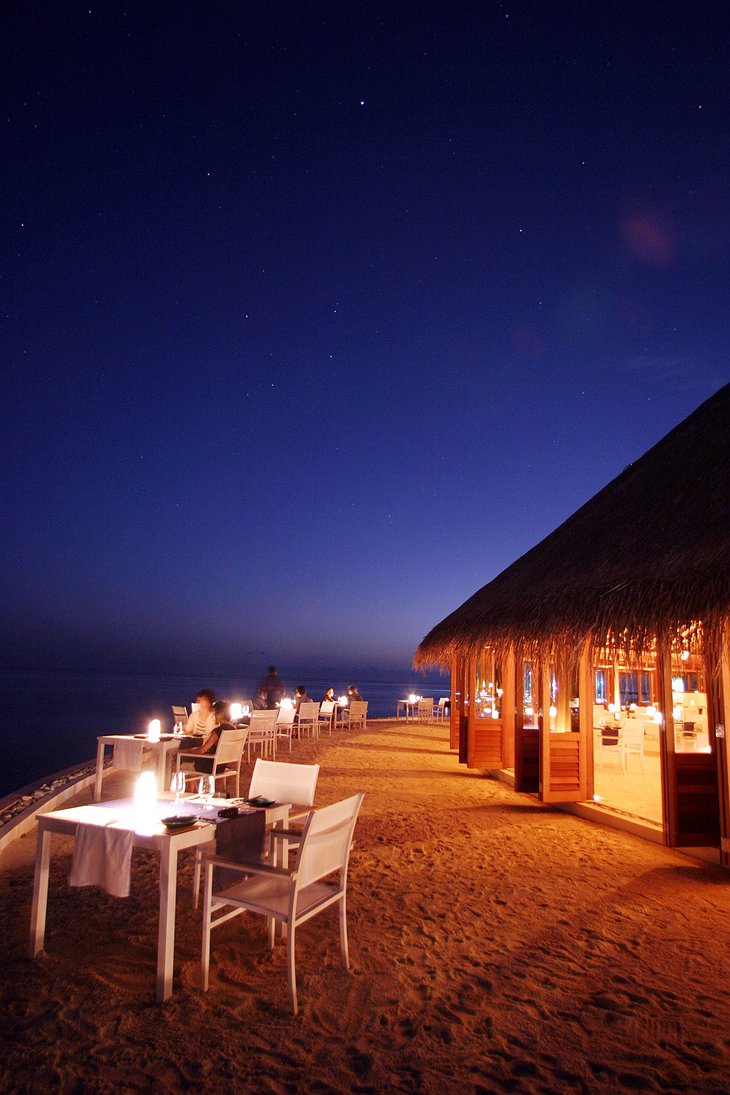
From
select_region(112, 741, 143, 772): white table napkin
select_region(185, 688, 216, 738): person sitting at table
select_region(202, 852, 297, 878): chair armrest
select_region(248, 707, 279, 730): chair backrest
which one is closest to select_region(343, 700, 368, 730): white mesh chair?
select_region(248, 707, 279, 730): chair backrest

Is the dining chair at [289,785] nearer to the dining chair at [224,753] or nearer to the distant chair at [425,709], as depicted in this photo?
the dining chair at [224,753]

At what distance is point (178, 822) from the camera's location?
317 cm

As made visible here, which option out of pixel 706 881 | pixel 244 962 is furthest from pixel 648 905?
pixel 244 962

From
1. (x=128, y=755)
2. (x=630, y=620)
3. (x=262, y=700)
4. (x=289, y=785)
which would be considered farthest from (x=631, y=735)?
(x=289, y=785)

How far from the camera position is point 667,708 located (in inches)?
232

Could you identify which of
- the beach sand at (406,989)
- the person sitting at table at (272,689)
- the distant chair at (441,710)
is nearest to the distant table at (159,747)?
the beach sand at (406,989)

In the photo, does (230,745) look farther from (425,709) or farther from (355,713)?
(425,709)

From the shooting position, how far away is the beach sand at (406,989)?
2.46 metres

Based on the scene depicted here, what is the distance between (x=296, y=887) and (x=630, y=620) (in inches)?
140

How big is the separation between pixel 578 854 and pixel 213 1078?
4.11 meters

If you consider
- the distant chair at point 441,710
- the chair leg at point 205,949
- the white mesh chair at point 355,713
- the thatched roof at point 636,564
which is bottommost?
the distant chair at point 441,710

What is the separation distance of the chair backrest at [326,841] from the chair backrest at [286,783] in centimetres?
80

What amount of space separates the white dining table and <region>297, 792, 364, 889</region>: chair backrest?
1.71 feet

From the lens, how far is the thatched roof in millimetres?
4977
